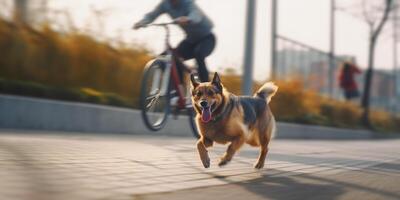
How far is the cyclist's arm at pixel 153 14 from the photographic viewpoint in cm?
942

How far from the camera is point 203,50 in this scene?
9539mm

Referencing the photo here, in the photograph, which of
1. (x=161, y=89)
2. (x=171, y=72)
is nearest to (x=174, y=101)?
(x=161, y=89)

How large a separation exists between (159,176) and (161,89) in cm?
387

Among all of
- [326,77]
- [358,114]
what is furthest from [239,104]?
[358,114]

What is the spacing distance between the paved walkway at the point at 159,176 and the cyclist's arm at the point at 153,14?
1818 millimetres

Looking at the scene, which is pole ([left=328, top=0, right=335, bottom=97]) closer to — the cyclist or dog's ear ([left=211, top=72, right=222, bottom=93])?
the cyclist

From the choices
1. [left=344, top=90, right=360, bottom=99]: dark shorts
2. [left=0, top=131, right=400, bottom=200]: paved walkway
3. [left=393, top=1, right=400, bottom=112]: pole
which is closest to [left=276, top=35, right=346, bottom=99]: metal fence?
[left=344, top=90, right=360, bottom=99]: dark shorts

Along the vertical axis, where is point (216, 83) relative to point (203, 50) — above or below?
below

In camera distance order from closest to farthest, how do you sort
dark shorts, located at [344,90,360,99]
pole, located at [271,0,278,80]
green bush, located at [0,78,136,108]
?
green bush, located at [0,78,136,108] → pole, located at [271,0,278,80] → dark shorts, located at [344,90,360,99]

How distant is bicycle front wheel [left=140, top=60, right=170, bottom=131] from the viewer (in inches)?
363

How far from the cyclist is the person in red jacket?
2233 cm

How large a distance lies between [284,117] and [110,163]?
14973mm

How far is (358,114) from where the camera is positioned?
30719 millimetres

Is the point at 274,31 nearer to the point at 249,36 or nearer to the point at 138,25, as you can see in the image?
the point at 249,36
